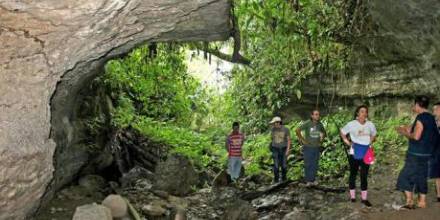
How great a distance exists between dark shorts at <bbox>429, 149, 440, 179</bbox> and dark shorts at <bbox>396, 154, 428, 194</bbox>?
2.37ft

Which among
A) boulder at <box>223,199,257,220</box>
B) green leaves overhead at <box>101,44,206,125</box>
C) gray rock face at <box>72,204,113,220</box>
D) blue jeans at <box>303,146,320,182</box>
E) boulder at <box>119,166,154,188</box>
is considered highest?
green leaves overhead at <box>101,44,206,125</box>

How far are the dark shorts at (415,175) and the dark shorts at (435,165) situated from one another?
0.72 metres

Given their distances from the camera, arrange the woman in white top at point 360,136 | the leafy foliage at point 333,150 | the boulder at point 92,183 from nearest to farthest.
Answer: the woman in white top at point 360,136
the boulder at point 92,183
the leafy foliage at point 333,150

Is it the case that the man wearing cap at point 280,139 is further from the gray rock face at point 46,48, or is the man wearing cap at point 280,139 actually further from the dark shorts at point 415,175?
the gray rock face at point 46,48

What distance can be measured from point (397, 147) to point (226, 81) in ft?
25.1

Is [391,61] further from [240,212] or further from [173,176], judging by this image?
[173,176]

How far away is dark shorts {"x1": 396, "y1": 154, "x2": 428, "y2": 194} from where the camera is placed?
284 inches

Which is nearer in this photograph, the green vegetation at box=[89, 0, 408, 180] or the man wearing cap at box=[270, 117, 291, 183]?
the man wearing cap at box=[270, 117, 291, 183]

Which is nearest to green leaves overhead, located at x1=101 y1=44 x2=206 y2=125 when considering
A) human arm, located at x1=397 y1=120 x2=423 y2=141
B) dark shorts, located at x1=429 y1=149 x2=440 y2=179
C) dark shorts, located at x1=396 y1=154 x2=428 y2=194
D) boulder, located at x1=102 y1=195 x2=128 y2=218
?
boulder, located at x1=102 y1=195 x2=128 y2=218

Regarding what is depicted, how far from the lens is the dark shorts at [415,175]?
722cm

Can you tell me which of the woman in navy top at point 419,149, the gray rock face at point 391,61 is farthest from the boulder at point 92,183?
the gray rock face at point 391,61

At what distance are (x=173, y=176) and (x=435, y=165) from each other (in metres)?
5.55

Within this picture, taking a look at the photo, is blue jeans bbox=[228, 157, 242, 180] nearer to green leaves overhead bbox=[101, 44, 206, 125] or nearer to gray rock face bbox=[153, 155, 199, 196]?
gray rock face bbox=[153, 155, 199, 196]

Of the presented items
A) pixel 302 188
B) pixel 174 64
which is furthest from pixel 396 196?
pixel 174 64
